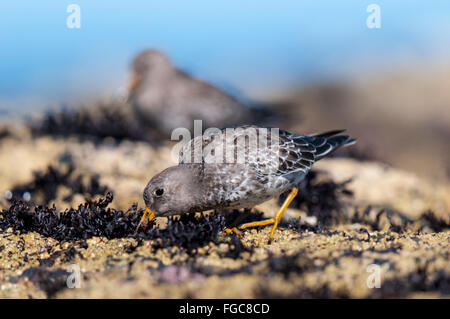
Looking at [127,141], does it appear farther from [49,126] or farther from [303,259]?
[303,259]

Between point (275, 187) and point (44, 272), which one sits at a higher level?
point (275, 187)

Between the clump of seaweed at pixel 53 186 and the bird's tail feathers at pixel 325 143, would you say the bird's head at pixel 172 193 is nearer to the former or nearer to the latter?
the bird's tail feathers at pixel 325 143

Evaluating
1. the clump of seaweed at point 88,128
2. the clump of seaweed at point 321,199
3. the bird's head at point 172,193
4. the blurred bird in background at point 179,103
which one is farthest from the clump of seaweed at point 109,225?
the blurred bird in background at point 179,103

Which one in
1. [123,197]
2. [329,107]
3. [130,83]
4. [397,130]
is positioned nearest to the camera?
[123,197]

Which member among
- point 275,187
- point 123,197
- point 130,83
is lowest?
point 123,197

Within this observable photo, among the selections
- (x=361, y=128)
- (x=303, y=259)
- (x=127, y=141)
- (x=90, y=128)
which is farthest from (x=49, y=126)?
(x=361, y=128)
